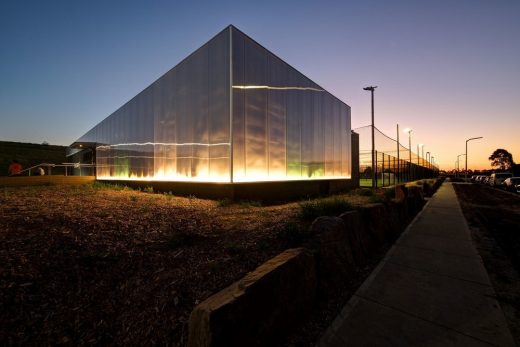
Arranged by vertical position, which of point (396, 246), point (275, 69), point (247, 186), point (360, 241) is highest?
point (275, 69)

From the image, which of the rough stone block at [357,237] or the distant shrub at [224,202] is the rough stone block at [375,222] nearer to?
the rough stone block at [357,237]

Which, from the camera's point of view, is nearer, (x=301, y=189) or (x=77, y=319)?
(x=77, y=319)

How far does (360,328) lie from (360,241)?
2383mm

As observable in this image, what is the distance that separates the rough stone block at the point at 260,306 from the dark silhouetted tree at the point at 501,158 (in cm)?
15720

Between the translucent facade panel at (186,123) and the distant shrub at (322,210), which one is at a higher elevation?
the translucent facade panel at (186,123)

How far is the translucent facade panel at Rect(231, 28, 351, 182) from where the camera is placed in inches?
396

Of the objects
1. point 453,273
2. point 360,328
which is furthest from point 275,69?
point 360,328

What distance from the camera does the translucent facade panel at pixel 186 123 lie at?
400 inches

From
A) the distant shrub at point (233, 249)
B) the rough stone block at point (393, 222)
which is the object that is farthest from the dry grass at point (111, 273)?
the rough stone block at point (393, 222)

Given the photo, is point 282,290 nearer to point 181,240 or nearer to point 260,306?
point 260,306

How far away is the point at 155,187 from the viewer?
47.0 feet

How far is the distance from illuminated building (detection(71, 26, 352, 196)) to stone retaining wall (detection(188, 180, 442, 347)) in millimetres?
6125

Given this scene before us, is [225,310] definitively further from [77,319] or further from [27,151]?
[27,151]

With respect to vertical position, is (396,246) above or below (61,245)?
below
